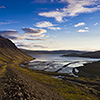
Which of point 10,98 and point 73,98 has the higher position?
point 10,98

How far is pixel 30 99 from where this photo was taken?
16562 mm

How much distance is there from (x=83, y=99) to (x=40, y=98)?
9.85 meters

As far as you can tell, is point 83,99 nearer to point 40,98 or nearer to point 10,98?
point 40,98

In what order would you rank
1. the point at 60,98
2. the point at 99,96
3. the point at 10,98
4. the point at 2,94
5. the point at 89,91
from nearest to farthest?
the point at 10,98, the point at 2,94, the point at 60,98, the point at 99,96, the point at 89,91

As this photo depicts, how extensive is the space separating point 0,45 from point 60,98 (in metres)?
127

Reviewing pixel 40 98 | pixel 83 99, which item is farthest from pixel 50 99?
pixel 83 99

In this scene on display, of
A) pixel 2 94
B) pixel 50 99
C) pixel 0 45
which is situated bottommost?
pixel 50 99

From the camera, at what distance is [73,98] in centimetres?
1992

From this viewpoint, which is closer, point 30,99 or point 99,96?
point 30,99

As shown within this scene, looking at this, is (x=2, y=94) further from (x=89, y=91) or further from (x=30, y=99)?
(x=89, y=91)

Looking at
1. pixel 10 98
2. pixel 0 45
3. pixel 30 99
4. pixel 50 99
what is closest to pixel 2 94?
pixel 10 98

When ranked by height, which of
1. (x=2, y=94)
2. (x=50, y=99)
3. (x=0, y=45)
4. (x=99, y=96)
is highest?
(x=0, y=45)

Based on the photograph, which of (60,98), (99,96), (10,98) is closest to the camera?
(10,98)

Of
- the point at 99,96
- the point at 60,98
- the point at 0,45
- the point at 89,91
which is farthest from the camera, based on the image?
the point at 0,45
